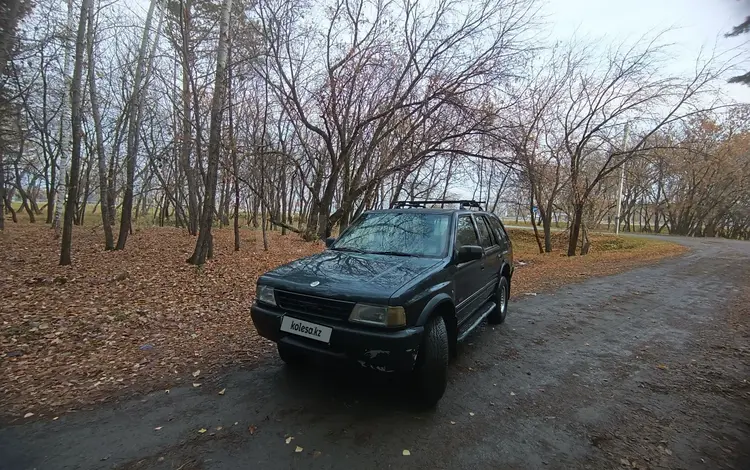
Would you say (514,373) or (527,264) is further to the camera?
(527,264)

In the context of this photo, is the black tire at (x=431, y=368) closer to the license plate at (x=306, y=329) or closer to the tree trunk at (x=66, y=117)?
the license plate at (x=306, y=329)

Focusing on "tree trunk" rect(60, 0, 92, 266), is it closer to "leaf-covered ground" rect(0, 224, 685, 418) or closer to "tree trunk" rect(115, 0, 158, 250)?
"leaf-covered ground" rect(0, 224, 685, 418)

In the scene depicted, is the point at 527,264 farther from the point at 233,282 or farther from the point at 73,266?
the point at 73,266

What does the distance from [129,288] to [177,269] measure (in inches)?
66.1

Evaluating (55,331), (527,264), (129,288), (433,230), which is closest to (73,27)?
(129,288)

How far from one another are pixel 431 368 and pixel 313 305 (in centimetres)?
110

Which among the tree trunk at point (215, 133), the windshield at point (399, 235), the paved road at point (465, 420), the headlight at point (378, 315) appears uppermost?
the tree trunk at point (215, 133)

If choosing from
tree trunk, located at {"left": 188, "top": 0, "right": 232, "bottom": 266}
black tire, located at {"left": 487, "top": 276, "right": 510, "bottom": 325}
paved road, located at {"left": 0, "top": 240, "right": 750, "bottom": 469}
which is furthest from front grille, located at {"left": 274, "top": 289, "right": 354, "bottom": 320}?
tree trunk, located at {"left": 188, "top": 0, "right": 232, "bottom": 266}

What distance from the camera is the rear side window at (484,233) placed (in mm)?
4750

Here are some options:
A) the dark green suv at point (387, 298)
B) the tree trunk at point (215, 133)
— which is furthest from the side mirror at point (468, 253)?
the tree trunk at point (215, 133)

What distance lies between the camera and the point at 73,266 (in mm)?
7648

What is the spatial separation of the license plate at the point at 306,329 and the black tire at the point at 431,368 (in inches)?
30.7

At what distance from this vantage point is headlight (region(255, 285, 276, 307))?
3150 mm

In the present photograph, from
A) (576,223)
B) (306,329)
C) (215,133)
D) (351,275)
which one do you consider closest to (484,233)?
(351,275)
